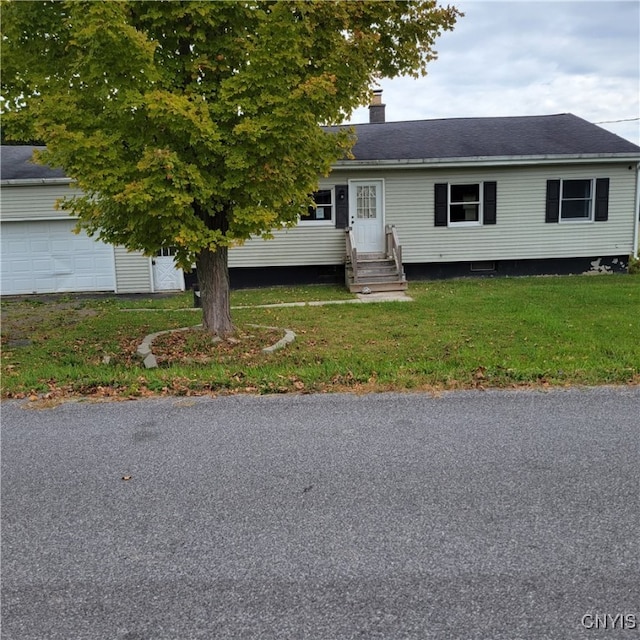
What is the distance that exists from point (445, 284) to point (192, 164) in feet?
29.8

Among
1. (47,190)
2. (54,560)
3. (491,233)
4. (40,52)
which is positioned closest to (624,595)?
(54,560)

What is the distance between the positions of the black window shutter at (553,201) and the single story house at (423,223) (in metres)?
0.03

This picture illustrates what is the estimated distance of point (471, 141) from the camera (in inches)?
615

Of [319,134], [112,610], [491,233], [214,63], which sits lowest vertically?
[112,610]

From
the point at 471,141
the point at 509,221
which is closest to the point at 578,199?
the point at 509,221

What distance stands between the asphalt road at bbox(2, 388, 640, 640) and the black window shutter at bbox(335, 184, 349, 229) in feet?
34.5

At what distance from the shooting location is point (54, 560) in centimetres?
282

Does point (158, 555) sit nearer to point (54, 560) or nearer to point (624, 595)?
point (54, 560)

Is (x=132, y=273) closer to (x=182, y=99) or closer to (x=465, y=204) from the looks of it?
(x=465, y=204)

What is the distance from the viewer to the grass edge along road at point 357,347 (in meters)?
5.91

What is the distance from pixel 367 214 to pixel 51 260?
8621 mm

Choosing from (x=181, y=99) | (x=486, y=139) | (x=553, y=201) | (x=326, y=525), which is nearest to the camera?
(x=326, y=525)

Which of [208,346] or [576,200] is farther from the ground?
[576,200]
